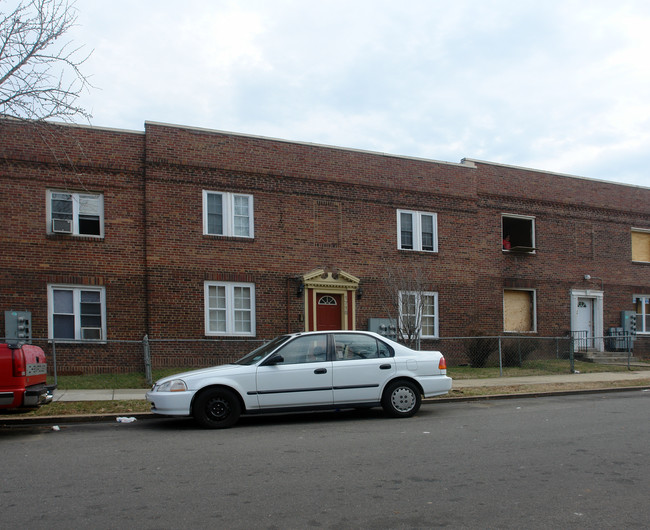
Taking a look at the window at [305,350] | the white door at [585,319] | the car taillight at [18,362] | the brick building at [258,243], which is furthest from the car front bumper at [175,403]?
the white door at [585,319]

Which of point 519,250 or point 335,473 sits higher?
point 519,250

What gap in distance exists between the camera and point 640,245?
26.4 metres

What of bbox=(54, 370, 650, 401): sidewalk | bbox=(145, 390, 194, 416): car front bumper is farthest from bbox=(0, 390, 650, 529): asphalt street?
bbox=(54, 370, 650, 401): sidewalk

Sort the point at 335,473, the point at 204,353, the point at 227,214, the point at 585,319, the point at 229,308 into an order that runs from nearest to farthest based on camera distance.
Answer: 1. the point at 335,473
2. the point at 204,353
3. the point at 229,308
4. the point at 227,214
5. the point at 585,319

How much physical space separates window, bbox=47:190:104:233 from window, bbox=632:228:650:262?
20188 millimetres

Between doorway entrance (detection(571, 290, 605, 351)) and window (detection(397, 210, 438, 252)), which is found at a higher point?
window (detection(397, 210, 438, 252))

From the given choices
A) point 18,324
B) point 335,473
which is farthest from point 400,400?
point 18,324

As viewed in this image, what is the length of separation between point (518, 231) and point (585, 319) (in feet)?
14.1

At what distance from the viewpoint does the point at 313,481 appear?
6562 millimetres

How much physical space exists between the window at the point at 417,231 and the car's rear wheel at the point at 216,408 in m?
12.1

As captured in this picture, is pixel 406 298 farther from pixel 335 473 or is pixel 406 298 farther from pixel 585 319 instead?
pixel 335 473

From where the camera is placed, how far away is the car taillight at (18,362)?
8.95 metres

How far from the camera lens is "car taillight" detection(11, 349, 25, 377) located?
895 centimetres

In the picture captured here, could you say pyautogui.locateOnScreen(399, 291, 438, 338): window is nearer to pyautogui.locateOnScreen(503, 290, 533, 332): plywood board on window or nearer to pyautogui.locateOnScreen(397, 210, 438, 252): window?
pyautogui.locateOnScreen(397, 210, 438, 252): window
